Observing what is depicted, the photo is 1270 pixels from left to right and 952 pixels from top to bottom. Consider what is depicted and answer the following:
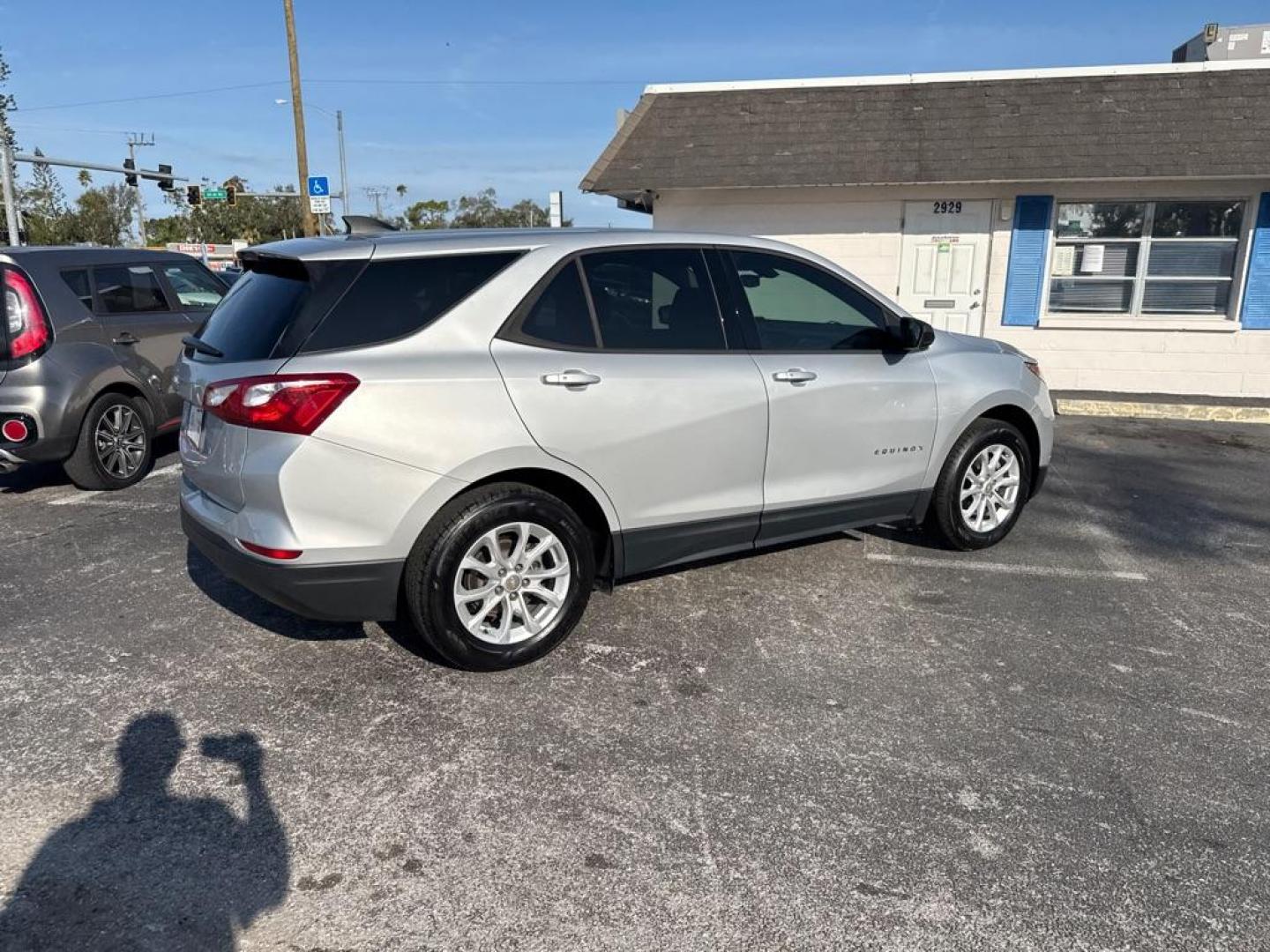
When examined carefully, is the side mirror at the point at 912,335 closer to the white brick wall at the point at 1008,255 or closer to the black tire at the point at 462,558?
the black tire at the point at 462,558

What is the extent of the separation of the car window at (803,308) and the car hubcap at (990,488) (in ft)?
3.47

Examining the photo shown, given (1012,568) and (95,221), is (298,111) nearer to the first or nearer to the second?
(1012,568)

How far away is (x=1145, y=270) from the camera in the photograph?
11289 mm

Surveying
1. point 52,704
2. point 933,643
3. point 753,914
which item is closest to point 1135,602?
point 933,643

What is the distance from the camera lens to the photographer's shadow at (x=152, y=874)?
7.77ft

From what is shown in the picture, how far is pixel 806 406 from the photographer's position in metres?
4.34

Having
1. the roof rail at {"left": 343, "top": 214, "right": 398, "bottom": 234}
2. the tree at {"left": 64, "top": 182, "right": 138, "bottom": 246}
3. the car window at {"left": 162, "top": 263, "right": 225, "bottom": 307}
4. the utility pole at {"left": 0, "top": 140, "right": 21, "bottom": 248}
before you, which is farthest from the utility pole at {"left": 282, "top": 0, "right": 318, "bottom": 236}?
the tree at {"left": 64, "top": 182, "right": 138, "bottom": 246}

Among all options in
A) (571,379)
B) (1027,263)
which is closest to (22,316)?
(571,379)

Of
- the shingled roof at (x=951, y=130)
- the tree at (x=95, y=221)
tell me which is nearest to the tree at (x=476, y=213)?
the tree at (x=95, y=221)

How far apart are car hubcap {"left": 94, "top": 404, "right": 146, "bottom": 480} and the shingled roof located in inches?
269

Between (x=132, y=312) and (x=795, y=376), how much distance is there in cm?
536

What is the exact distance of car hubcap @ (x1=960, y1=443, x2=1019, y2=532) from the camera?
17.0 ft

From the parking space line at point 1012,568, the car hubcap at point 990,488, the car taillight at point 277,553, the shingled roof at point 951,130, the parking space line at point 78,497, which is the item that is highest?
the shingled roof at point 951,130

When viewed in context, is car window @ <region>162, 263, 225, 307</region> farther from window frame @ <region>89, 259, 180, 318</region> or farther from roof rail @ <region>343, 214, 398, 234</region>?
roof rail @ <region>343, 214, 398, 234</region>
